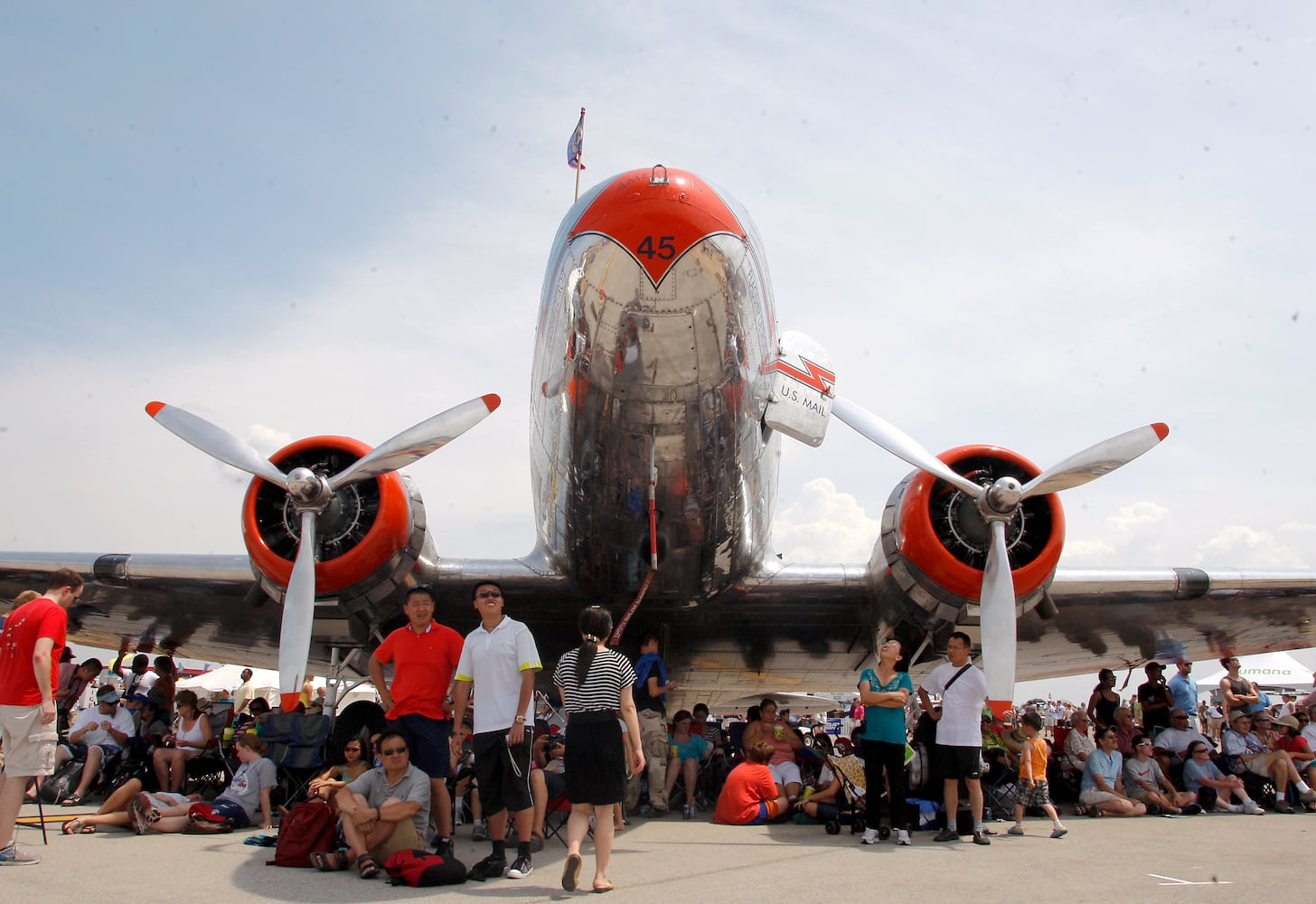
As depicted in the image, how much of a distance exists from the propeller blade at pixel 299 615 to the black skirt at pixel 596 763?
4123mm

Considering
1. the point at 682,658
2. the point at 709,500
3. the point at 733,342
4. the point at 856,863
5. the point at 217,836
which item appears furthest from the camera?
the point at 682,658

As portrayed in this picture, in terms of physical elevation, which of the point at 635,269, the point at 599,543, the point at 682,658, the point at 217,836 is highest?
the point at 635,269

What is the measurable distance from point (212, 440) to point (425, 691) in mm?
4385

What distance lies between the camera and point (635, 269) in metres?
6.89

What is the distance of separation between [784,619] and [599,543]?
9.72 ft

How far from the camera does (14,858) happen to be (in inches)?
211

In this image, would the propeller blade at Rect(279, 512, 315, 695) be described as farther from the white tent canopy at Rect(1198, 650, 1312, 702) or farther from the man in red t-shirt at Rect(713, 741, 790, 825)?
the white tent canopy at Rect(1198, 650, 1312, 702)

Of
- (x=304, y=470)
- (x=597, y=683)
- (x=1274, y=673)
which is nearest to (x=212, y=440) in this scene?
(x=304, y=470)

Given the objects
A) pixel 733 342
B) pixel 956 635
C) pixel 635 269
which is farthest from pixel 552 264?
pixel 956 635

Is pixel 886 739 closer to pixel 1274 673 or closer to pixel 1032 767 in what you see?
pixel 1032 767

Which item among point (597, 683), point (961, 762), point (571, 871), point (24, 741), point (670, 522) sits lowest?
point (571, 871)

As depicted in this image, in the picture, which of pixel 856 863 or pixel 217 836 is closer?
pixel 856 863

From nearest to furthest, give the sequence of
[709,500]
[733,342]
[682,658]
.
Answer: [733,342] → [709,500] → [682,658]

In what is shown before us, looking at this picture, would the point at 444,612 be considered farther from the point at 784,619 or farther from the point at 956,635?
the point at 956,635
